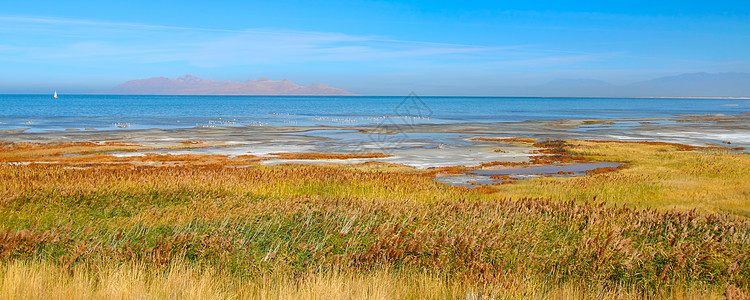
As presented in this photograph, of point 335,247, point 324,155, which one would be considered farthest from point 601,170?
point 335,247

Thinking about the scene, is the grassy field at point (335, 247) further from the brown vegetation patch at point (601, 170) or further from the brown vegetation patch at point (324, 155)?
the brown vegetation patch at point (324, 155)

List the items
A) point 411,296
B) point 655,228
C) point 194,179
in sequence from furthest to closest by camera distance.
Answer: point 194,179
point 655,228
point 411,296

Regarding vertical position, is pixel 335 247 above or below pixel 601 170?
above

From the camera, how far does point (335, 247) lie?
31.7ft

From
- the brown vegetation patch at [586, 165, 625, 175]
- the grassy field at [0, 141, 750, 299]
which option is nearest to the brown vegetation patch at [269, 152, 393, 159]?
the brown vegetation patch at [586, 165, 625, 175]

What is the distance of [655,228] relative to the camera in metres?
11.6

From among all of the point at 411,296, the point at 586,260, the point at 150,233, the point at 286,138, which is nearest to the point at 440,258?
the point at 411,296

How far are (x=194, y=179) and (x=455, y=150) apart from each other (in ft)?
80.1

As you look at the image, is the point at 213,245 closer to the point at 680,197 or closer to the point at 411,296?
the point at 411,296

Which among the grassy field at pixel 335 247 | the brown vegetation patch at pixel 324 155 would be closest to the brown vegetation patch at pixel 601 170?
the brown vegetation patch at pixel 324 155

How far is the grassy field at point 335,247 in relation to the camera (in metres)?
7.54

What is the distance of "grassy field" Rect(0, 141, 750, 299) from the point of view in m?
7.54

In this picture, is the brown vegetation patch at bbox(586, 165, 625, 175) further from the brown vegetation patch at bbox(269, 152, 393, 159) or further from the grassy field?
the grassy field

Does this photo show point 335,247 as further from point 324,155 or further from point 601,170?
point 324,155
